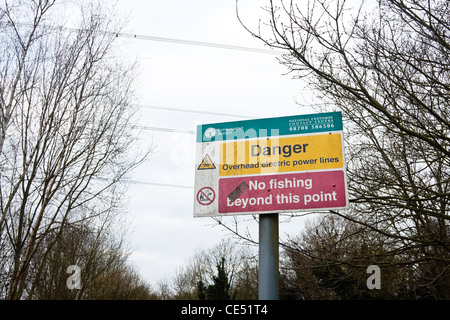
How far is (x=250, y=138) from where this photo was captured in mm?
3428

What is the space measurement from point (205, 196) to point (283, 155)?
0.76 metres

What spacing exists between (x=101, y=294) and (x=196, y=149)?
74.7 feet

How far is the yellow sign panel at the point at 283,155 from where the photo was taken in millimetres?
Answer: 3227

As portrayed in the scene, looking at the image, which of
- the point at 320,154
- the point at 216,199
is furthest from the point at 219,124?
the point at 320,154

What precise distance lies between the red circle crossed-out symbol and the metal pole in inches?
18.0

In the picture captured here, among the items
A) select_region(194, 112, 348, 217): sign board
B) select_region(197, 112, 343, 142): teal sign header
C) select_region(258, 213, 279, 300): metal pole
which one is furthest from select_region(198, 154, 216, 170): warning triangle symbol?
select_region(258, 213, 279, 300): metal pole

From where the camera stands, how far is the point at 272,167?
3.30 m

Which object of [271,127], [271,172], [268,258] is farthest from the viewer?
[271,127]

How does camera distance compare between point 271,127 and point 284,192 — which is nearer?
point 284,192

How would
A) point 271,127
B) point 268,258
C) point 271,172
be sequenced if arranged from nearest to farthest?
point 268,258
point 271,172
point 271,127

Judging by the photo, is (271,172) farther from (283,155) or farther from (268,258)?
(268,258)

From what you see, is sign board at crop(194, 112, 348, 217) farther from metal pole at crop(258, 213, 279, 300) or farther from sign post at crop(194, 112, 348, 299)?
metal pole at crop(258, 213, 279, 300)

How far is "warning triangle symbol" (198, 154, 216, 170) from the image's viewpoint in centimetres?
347

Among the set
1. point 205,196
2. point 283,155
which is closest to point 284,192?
point 283,155
